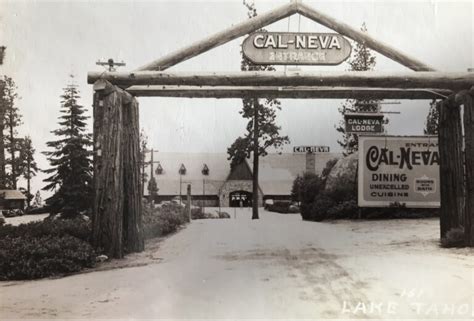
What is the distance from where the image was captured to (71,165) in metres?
24.8

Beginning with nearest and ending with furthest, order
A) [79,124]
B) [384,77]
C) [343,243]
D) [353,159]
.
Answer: [384,77], [343,243], [353,159], [79,124]

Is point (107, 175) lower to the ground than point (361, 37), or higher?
lower

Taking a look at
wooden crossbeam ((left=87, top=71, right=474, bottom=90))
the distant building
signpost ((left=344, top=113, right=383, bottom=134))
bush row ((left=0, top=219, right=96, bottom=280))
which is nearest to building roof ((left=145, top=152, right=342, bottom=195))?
the distant building

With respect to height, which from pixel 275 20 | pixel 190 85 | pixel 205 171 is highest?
pixel 275 20

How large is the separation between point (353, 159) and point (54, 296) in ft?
60.3

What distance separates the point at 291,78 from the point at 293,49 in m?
0.57

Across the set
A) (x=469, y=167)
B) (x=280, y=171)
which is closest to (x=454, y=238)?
(x=469, y=167)

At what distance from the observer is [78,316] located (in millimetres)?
5711

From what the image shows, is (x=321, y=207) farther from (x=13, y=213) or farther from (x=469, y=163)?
(x=13, y=213)

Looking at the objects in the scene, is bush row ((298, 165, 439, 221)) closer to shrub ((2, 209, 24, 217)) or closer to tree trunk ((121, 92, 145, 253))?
tree trunk ((121, 92, 145, 253))

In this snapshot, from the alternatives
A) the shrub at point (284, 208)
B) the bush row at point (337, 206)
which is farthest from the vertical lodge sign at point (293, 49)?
the shrub at point (284, 208)

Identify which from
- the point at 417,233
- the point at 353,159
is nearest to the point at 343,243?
the point at 417,233

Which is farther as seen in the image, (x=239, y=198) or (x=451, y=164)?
(x=239, y=198)

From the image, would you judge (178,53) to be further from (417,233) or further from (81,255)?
(417,233)
